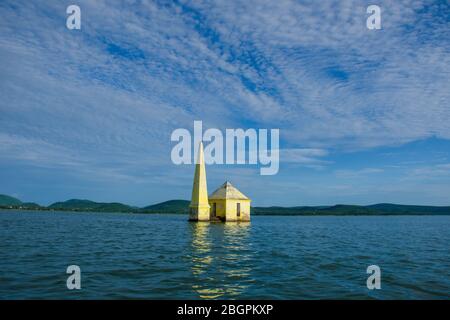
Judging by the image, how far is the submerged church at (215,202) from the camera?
5112 cm

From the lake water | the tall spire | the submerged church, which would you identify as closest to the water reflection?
the lake water

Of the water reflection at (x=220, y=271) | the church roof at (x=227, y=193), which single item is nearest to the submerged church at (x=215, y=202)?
the church roof at (x=227, y=193)

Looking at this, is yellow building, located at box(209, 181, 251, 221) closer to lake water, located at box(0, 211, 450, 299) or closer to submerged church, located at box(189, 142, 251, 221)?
submerged church, located at box(189, 142, 251, 221)

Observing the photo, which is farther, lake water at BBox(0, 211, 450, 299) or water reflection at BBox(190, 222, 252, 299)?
water reflection at BBox(190, 222, 252, 299)

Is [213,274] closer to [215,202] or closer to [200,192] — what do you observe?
[200,192]

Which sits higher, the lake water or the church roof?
the church roof

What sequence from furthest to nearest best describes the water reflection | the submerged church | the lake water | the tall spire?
the submerged church, the tall spire, the water reflection, the lake water

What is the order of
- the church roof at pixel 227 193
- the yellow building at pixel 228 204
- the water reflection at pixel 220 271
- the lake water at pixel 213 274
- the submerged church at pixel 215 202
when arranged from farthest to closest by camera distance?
1. the church roof at pixel 227 193
2. the yellow building at pixel 228 204
3. the submerged church at pixel 215 202
4. the water reflection at pixel 220 271
5. the lake water at pixel 213 274

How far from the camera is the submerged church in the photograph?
51125 mm

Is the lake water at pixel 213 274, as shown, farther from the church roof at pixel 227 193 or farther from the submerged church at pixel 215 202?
the church roof at pixel 227 193
